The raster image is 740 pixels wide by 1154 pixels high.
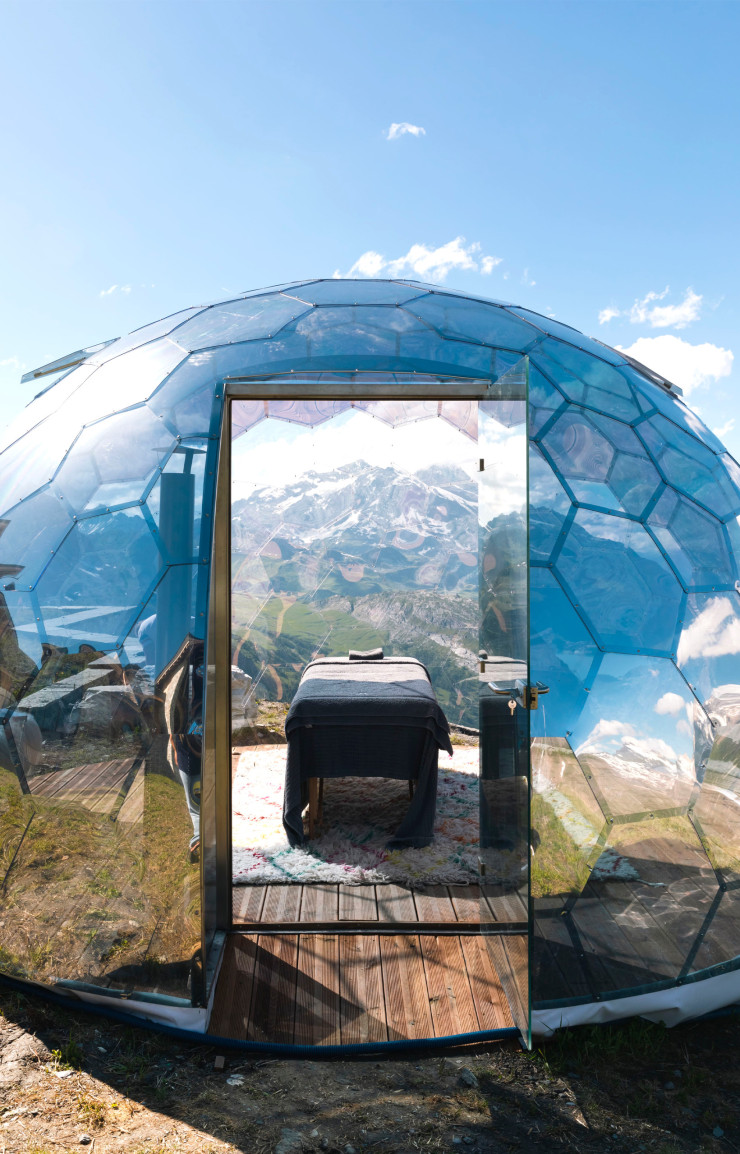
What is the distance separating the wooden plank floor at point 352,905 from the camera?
3658 mm

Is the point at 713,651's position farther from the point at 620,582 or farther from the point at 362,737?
the point at 362,737

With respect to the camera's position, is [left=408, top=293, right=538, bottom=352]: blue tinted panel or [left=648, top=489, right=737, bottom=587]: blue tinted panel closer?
[left=648, top=489, right=737, bottom=587]: blue tinted panel

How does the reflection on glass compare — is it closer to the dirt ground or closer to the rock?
the dirt ground

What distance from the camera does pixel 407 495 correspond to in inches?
284

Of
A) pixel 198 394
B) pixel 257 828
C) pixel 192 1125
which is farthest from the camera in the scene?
pixel 257 828

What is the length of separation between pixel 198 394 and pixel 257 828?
9.80 feet

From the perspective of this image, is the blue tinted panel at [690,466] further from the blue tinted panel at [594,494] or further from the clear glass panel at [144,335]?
the clear glass panel at [144,335]

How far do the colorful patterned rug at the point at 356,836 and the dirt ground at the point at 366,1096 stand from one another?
134 centimetres

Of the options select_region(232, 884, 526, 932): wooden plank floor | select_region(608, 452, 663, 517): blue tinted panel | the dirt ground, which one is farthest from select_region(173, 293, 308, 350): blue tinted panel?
the dirt ground

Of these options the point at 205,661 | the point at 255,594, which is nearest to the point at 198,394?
the point at 205,661

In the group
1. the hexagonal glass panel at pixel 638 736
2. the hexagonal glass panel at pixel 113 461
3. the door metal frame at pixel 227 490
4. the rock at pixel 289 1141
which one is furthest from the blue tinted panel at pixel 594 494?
the rock at pixel 289 1141

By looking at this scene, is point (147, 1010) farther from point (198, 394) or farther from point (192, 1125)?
point (198, 394)

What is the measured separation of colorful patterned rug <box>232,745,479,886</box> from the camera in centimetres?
418

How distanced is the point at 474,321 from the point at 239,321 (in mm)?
1095
